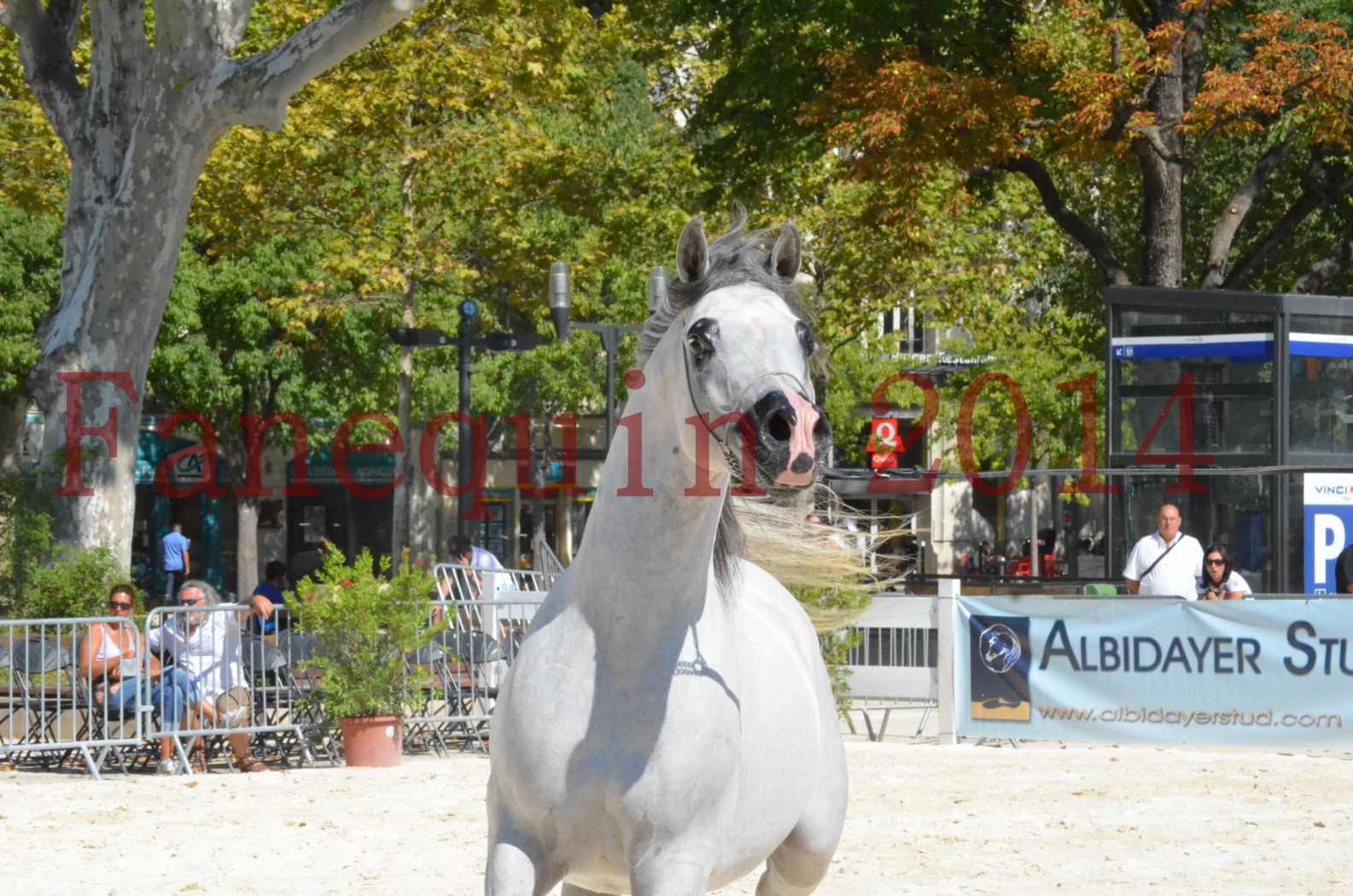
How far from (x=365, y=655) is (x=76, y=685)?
2093mm

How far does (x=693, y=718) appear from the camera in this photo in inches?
165

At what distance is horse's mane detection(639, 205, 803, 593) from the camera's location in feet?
13.6

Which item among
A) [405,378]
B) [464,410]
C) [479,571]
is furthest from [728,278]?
[405,378]

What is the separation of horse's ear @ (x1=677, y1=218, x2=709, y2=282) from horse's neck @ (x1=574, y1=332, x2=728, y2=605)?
0.54 feet

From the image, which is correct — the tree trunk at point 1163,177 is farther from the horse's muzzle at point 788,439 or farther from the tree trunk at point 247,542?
the tree trunk at point 247,542

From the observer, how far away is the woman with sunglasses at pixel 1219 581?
1444 centimetres

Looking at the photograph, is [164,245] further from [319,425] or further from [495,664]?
[319,425]

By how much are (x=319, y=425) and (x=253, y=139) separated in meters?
12.9

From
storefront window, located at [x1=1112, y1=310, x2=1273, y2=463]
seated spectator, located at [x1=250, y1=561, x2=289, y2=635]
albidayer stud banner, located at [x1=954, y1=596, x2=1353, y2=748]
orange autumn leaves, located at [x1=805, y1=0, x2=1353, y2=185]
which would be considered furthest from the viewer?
orange autumn leaves, located at [x1=805, y1=0, x2=1353, y2=185]

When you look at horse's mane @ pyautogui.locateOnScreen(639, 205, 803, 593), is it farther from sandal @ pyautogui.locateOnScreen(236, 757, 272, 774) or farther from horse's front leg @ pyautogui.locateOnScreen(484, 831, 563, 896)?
sandal @ pyautogui.locateOnScreen(236, 757, 272, 774)

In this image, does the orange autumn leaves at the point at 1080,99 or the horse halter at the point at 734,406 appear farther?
the orange autumn leaves at the point at 1080,99

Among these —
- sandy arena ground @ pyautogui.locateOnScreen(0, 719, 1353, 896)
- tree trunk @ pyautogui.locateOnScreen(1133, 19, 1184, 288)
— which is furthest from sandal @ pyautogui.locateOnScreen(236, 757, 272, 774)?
tree trunk @ pyautogui.locateOnScreen(1133, 19, 1184, 288)

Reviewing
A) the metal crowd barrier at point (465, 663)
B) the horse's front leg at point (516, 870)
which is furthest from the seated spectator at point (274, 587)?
the horse's front leg at point (516, 870)

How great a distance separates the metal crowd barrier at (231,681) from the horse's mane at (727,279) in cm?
900
